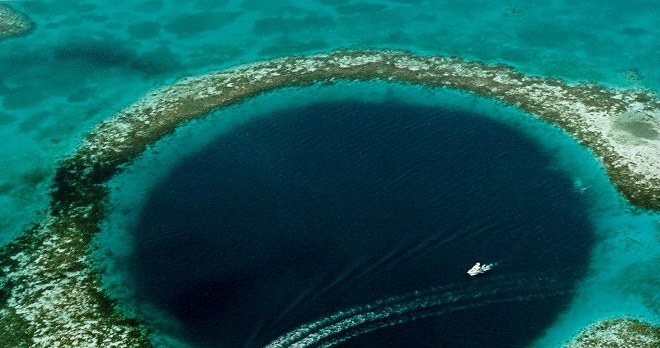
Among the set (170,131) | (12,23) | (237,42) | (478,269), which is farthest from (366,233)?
(12,23)

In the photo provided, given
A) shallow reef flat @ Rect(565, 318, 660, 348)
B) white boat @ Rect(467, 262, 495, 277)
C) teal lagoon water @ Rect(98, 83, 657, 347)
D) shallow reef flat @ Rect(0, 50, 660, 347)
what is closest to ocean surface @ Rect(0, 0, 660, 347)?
teal lagoon water @ Rect(98, 83, 657, 347)

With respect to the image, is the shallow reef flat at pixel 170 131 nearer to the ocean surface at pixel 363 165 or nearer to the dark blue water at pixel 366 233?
the ocean surface at pixel 363 165

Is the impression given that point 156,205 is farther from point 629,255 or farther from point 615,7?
point 615,7

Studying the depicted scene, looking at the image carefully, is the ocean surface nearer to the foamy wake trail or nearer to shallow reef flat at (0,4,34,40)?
the foamy wake trail

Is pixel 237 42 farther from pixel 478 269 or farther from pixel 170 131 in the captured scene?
pixel 478 269

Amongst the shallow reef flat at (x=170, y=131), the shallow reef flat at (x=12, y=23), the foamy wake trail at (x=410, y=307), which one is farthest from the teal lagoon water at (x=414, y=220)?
the shallow reef flat at (x=12, y=23)

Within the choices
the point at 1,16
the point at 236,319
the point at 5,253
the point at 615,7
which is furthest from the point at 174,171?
the point at 615,7
